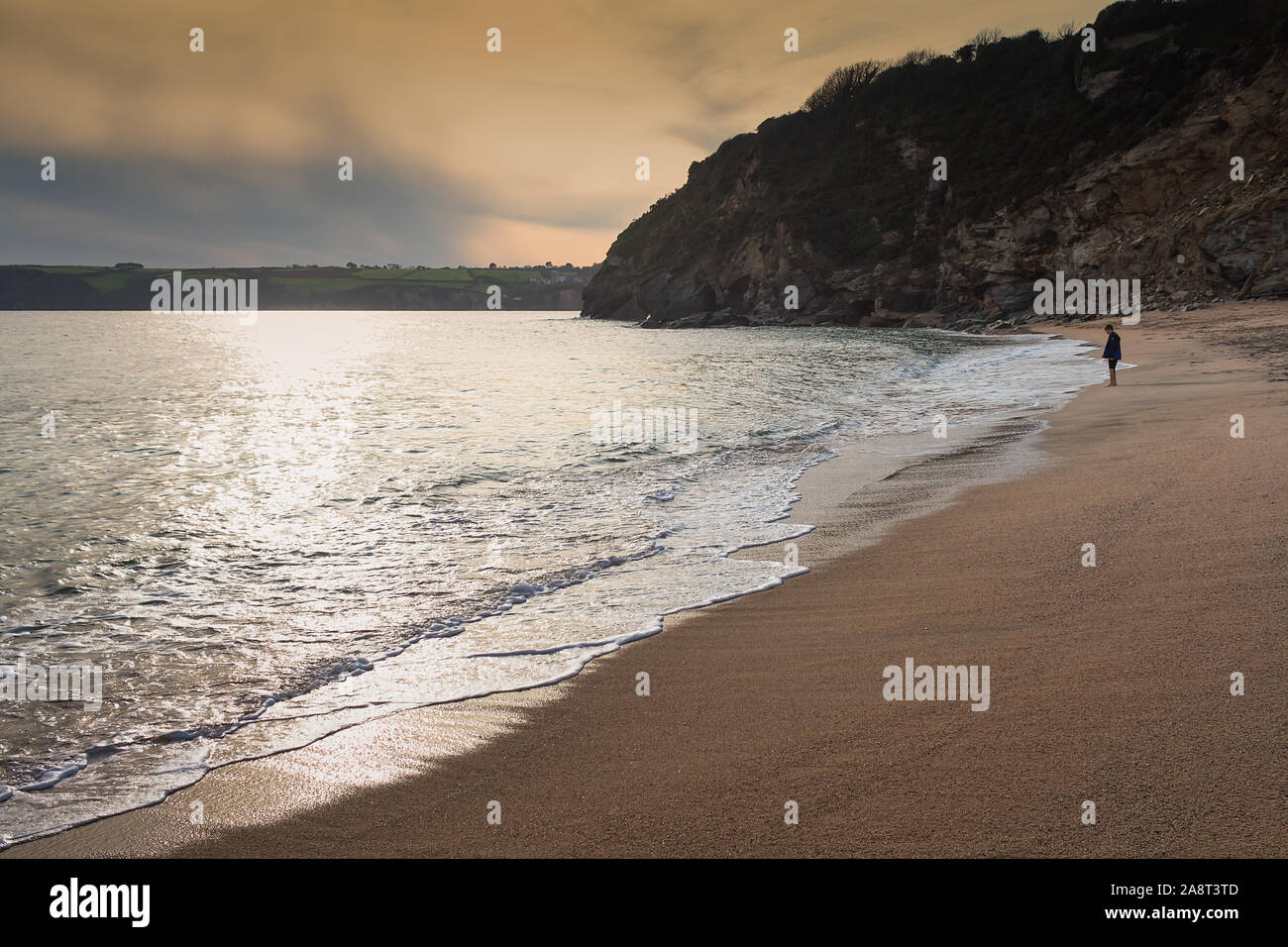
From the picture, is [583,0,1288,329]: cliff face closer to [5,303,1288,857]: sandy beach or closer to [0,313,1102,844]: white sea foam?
[0,313,1102,844]: white sea foam

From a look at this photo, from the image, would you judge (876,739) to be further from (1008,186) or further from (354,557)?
(1008,186)

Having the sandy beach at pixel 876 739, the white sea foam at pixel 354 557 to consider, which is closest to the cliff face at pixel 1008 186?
the white sea foam at pixel 354 557

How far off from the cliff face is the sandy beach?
46.4 meters

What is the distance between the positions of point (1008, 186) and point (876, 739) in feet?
247

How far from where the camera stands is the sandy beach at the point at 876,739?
10.2ft

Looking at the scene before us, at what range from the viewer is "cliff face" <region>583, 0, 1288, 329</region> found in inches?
1912

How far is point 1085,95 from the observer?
221ft

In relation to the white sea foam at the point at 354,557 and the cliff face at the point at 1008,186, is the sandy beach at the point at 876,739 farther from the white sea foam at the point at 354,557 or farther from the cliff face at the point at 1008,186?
the cliff face at the point at 1008,186

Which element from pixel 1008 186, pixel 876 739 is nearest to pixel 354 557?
pixel 876 739

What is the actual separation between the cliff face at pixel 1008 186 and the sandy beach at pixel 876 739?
46373 mm

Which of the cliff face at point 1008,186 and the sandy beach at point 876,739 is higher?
the cliff face at point 1008,186

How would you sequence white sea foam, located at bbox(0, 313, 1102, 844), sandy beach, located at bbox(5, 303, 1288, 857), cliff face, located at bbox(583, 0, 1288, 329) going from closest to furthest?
1. sandy beach, located at bbox(5, 303, 1288, 857)
2. white sea foam, located at bbox(0, 313, 1102, 844)
3. cliff face, located at bbox(583, 0, 1288, 329)

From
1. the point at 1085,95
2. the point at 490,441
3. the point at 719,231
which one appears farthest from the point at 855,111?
the point at 490,441

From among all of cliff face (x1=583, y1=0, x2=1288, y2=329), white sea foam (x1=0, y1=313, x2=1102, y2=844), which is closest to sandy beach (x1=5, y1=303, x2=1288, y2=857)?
white sea foam (x1=0, y1=313, x2=1102, y2=844)
